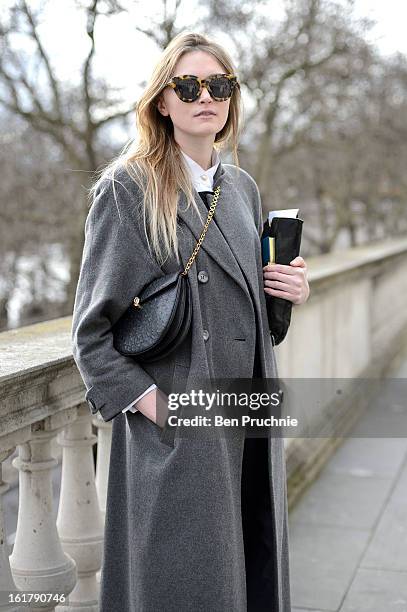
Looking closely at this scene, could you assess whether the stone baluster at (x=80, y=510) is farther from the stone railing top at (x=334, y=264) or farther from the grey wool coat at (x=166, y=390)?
the stone railing top at (x=334, y=264)

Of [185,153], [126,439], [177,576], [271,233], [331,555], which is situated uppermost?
[185,153]

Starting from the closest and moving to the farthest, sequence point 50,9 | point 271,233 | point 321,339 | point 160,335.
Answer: point 160,335 → point 271,233 → point 321,339 → point 50,9

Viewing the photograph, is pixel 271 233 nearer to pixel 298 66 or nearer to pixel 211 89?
pixel 211 89

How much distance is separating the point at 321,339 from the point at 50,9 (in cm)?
419

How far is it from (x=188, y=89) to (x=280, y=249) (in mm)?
501

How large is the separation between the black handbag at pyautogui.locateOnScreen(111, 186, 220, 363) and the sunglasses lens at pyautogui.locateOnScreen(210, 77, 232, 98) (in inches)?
17.4

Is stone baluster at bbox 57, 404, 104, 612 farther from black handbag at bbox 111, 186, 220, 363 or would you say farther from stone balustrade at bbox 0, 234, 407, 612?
black handbag at bbox 111, 186, 220, 363

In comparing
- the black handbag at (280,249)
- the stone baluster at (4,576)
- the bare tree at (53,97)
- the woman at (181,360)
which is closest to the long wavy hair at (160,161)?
the woman at (181,360)

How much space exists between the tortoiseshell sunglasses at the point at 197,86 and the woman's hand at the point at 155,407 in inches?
30.0

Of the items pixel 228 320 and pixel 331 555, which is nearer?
pixel 228 320

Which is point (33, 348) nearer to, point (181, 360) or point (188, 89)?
point (181, 360)

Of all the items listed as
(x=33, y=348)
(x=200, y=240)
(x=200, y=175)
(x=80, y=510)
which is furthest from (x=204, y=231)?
(x=80, y=510)

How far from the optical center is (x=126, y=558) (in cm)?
257

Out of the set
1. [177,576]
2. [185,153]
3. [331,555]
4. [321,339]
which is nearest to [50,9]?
[321,339]
